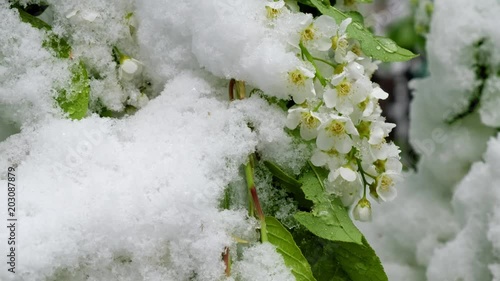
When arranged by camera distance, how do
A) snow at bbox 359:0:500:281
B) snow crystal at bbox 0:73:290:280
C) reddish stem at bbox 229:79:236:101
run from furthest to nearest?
snow at bbox 359:0:500:281
reddish stem at bbox 229:79:236:101
snow crystal at bbox 0:73:290:280

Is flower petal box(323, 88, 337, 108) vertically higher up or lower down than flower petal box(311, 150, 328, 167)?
higher up

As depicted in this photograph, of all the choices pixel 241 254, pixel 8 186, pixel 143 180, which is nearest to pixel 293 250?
pixel 241 254

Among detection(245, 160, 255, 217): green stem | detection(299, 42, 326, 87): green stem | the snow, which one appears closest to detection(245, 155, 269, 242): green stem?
detection(245, 160, 255, 217): green stem

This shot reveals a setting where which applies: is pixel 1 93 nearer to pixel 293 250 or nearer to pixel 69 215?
pixel 69 215

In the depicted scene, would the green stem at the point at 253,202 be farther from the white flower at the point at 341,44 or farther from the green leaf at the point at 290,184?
the white flower at the point at 341,44

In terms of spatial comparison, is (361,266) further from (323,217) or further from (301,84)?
(301,84)

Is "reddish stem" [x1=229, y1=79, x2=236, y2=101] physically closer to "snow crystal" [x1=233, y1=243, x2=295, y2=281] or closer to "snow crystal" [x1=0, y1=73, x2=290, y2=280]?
"snow crystal" [x1=0, y1=73, x2=290, y2=280]

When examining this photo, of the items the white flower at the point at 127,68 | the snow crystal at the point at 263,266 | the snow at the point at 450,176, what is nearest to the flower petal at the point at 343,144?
the snow crystal at the point at 263,266
